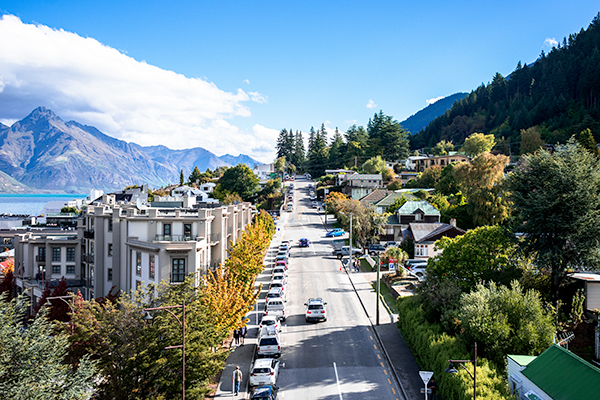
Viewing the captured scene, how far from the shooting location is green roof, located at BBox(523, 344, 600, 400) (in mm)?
16359

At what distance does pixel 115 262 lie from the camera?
3888 centimetres

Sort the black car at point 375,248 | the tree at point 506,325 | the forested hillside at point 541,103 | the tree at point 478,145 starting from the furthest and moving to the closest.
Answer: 1. the forested hillside at point 541,103
2. the tree at point 478,145
3. the black car at point 375,248
4. the tree at point 506,325

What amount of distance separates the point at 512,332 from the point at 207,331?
16537mm

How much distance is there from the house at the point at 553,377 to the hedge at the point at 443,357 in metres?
0.81

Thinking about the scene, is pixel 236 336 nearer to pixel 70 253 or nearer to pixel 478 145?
pixel 70 253

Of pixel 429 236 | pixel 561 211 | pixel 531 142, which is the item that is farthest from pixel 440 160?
pixel 561 211

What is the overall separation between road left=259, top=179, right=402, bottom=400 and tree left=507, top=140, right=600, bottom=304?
1378 cm

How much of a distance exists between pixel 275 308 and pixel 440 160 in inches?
3671

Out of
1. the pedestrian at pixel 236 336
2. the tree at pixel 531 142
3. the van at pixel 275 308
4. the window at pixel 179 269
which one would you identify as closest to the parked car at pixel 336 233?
the van at pixel 275 308

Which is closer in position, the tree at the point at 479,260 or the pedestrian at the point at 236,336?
the pedestrian at the point at 236,336

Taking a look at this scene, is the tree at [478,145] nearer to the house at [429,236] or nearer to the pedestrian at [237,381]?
the house at [429,236]

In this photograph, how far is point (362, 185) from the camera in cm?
10544

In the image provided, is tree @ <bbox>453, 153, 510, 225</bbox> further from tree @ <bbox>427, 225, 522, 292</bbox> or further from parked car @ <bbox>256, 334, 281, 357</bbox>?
parked car @ <bbox>256, 334, 281, 357</bbox>

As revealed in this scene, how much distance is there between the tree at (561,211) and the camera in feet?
88.8
